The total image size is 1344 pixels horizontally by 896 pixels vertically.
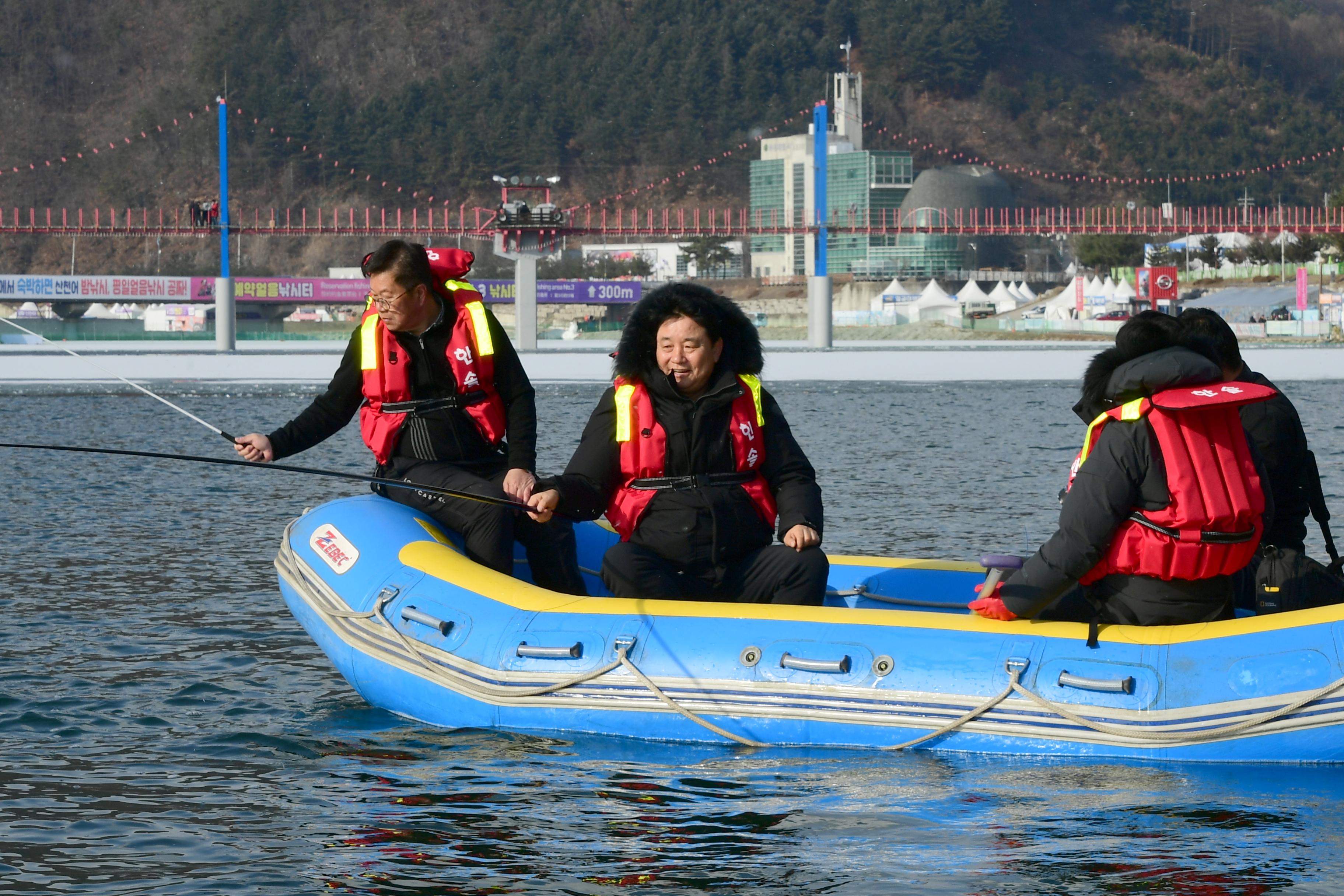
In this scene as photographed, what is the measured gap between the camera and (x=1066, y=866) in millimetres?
4133

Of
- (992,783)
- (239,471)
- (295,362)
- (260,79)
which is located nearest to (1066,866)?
(992,783)

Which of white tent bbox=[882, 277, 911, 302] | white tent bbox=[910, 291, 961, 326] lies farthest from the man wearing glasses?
white tent bbox=[882, 277, 911, 302]

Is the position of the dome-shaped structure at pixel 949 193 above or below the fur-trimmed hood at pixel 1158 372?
above

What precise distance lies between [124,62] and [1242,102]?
109375 mm

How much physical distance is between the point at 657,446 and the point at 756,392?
0.34 meters

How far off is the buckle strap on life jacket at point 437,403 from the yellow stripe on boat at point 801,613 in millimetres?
450

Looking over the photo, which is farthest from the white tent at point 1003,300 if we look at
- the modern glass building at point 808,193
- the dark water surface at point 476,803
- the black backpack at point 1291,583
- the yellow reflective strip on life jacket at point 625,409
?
the yellow reflective strip on life jacket at point 625,409

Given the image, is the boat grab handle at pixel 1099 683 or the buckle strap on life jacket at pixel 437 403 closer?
the boat grab handle at pixel 1099 683

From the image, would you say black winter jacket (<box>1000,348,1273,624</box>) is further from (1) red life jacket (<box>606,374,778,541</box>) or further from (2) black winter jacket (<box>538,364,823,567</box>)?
(1) red life jacket (<box>606,374,778,541</box>)

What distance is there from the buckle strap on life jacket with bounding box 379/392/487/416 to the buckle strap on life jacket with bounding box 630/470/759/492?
85 centimetres

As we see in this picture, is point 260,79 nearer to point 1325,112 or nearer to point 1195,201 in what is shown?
point 1195,201

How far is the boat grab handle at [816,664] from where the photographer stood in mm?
5000

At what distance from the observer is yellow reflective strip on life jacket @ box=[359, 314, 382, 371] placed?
5879 mm

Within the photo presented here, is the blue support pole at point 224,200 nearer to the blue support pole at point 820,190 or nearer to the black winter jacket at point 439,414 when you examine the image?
the blue support pole at point 820,190
